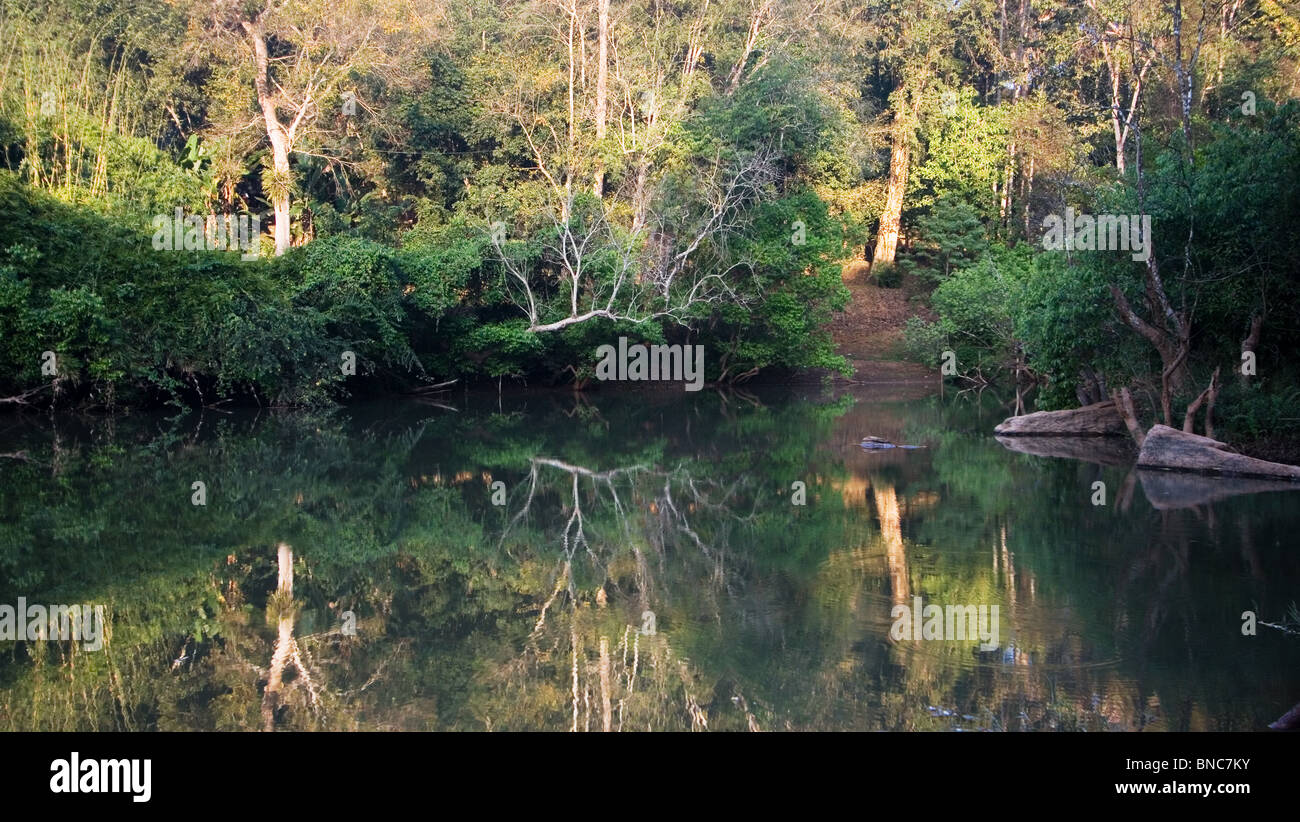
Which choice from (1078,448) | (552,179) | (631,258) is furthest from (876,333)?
(1078,448)

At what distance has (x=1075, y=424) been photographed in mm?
20109

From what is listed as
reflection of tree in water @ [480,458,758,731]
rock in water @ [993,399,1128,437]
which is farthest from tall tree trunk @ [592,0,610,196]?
reflection of tree in water @ [480,458,758,731]

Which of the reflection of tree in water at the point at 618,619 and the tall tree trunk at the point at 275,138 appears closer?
Result: the reflection of tree in water at the point at 618,619

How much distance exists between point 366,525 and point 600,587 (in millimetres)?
3809

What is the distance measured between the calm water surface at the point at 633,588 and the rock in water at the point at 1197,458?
61cm

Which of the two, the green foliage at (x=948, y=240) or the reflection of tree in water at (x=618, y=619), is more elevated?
the green foliage at (x=948, y=240)

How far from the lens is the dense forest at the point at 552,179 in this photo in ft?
74.7

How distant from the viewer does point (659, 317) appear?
103ft

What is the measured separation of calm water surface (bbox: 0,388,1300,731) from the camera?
22.8 ft

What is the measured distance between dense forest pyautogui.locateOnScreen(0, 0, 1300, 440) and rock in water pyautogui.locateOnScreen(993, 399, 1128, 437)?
0.62 m

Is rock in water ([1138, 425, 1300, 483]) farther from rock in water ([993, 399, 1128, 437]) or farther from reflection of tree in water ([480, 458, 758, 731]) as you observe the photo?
reflection of tree in water ([480, 458, 758, 731])

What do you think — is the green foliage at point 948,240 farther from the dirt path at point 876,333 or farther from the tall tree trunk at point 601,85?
the tall tree trunk at point 601,85

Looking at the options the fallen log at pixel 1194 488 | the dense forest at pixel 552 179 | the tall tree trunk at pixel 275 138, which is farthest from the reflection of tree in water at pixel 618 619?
the tall tree trunk at pixel 275 138
